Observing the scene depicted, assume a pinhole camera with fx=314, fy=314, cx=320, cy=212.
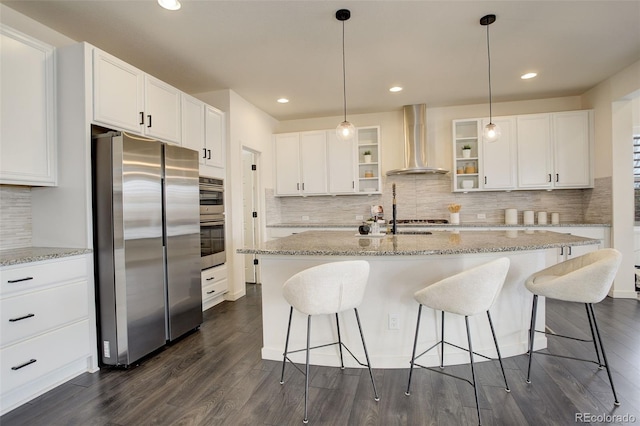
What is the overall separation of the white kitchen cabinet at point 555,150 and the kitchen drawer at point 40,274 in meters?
5.20

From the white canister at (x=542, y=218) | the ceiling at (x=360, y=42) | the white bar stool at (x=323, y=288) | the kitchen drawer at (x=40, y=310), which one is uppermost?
the ceiling at (x=360, y=42)

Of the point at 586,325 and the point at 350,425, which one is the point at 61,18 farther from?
the point at 586,325

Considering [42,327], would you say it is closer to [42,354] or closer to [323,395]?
[42,354]

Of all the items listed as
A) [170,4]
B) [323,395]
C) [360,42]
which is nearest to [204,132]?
[170,4]

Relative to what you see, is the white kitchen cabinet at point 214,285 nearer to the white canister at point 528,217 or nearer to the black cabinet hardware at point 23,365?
the black cabinet hardware at point 23,365

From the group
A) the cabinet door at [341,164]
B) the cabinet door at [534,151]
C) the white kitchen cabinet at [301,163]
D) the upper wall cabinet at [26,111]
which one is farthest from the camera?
the white kitchen cabinet at [301,163]

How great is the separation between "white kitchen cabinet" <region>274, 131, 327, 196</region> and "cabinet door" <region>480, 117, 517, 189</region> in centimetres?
240

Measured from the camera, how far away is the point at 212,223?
3705mm

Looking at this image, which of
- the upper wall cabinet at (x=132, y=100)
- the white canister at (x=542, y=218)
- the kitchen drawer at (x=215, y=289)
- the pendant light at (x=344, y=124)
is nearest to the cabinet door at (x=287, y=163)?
the pendant light at (x=344, y=124)

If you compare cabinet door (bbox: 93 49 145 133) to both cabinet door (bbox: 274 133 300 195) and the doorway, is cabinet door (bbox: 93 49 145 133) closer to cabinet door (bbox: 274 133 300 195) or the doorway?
the doorway

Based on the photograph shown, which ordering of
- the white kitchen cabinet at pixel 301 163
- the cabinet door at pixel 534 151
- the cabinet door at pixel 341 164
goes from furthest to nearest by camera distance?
the white kitchen cabinet at pixel 301 163, the cabinet door at pixel 341 164, the cabinet door at pixel 534 151

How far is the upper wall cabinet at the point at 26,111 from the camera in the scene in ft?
6.94

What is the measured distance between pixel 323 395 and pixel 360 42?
2.93 metres

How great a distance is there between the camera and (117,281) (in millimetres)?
2350
